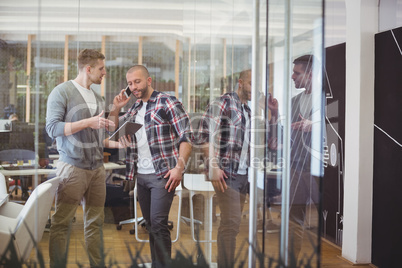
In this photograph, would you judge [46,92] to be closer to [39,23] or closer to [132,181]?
[39,23]

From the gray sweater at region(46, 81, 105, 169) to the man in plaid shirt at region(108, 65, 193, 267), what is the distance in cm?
14

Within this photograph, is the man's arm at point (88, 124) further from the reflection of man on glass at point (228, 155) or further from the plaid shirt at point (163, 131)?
the reflection of man on glass at point (228, 155)

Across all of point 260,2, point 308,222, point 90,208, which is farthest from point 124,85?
point 308,222

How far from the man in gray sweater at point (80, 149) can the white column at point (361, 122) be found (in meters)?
2.38

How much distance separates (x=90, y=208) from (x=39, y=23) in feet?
3.67

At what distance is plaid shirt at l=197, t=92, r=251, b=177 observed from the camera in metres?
2.99

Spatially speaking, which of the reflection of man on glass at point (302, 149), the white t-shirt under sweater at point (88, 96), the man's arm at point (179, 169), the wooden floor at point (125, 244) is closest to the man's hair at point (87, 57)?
the white t-shirt under sweater at point (88, 96)

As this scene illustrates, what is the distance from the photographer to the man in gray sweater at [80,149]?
9.37 feet

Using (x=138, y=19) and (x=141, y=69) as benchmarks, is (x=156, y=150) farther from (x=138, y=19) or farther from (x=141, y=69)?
(x=138, y=19)

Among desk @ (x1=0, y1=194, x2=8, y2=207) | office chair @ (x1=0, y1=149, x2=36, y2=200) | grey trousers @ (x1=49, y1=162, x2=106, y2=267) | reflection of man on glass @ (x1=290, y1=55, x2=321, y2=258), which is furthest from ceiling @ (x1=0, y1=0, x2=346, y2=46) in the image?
desk @ (x1=0, y1=194, x2=8, y2=207)

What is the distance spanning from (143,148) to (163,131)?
0.16m

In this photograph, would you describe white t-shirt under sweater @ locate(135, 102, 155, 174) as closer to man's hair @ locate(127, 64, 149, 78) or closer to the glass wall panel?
man's hair @ locate(127, 64, 149, 78)

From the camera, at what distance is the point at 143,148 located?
2.99 metres

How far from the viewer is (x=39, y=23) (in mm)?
2869
